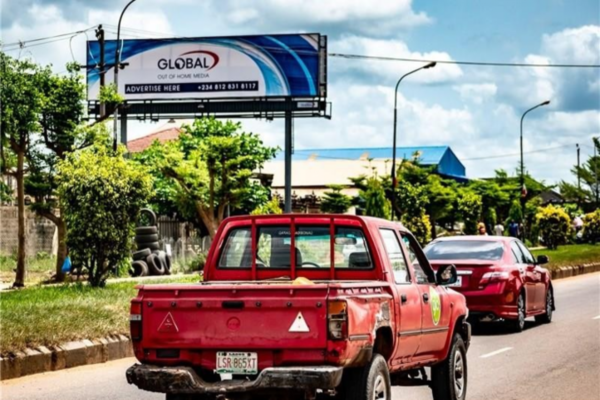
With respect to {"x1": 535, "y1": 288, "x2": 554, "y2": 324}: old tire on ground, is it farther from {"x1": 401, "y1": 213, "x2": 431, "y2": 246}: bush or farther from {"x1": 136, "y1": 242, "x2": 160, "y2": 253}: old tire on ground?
{"x1": 401, "y1": 213, "x2": 431, "y2": 246}: bush

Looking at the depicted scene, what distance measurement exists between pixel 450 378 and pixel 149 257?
26.1 m

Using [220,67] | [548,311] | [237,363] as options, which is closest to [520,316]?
[548,311]

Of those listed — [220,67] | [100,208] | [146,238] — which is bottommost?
[146,238]

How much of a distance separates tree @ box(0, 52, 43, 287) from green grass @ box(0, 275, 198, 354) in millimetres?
9639

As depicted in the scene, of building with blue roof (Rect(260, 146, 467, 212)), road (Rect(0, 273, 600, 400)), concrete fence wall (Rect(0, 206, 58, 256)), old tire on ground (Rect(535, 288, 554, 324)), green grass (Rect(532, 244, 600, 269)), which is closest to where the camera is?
road (Rect(0, 273, 600, 400))

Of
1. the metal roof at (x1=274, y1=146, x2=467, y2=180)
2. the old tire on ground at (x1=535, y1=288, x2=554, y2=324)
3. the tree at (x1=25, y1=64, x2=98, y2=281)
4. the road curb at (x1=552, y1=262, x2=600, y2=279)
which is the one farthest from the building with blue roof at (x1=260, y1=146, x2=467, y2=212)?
the old tire on ground at (x1=535, y1=288, x2=554, y2=324)

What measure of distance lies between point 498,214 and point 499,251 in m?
67.3

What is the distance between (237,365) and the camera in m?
8.68

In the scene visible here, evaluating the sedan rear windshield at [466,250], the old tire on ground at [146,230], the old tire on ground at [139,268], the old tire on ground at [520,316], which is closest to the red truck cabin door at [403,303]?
the sedan rear windshield at [466,250]

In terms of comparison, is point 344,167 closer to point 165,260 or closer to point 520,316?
point 165,260

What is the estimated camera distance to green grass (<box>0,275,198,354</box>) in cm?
1402

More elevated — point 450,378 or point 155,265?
point 155,265

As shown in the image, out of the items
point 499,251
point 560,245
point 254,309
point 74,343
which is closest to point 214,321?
point 254,309

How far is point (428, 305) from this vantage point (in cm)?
1048
